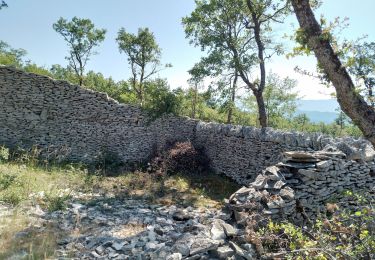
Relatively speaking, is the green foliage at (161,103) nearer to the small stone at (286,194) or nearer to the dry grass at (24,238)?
the dry grass at (24,238)

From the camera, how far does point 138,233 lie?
507 cm

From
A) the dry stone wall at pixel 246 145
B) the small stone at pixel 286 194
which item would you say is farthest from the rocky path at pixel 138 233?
A: the dry stone wall at pixel 246 145

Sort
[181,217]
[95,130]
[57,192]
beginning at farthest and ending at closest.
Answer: [95,130], [57,192], [181,217]

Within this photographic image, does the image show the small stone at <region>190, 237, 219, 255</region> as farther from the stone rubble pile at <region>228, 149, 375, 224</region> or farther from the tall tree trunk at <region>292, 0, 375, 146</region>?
the tall tree trunk at <region>292, 0, 375, 146</region>

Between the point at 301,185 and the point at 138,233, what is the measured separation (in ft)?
10.3

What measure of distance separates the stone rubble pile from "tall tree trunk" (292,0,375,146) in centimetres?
206

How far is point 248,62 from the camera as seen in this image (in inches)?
487

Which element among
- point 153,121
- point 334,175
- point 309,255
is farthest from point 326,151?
point 153,121

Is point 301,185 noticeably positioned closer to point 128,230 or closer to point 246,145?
point 128,230

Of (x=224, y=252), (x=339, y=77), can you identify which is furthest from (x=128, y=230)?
(x=339, y=77)

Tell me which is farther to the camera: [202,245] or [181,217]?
[181,217]

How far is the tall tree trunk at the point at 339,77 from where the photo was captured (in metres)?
2.88

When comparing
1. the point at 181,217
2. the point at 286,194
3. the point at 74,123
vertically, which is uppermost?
the point at 74,123

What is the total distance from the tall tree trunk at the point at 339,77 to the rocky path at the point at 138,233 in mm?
1945
